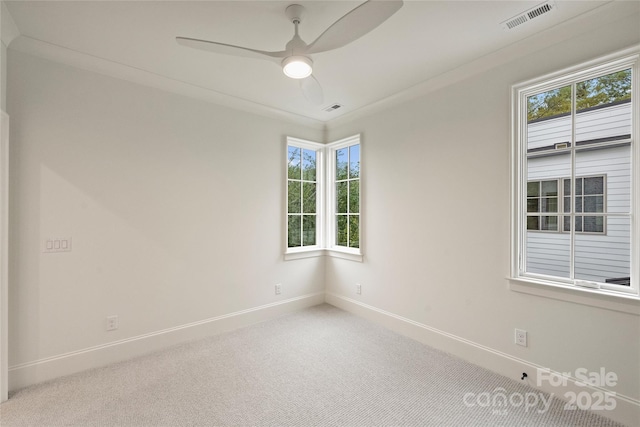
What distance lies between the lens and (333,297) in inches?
164

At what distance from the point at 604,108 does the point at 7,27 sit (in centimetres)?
421

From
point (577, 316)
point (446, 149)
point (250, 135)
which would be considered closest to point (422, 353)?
point (577, 316)

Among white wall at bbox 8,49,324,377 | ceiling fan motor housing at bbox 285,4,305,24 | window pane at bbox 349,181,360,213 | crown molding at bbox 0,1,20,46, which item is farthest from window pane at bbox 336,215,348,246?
crown molding at bbox 0,1,20,46

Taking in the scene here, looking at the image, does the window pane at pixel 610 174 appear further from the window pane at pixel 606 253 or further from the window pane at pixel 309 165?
the window pane at pixel 309 165

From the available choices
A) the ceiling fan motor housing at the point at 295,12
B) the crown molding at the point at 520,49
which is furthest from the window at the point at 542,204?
the ceiling fan motor housing at the point at 295,12

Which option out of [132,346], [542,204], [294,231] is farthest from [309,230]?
[542,204]

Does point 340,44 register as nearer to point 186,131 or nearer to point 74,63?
point 186,131

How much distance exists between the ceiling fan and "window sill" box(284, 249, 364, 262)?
7.56 ft

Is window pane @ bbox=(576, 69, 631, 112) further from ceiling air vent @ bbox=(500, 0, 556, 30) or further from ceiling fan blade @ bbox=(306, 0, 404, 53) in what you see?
ceiling fan blade @ bbox=(306, 0, 404, 53)

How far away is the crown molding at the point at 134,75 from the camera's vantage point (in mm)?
2277

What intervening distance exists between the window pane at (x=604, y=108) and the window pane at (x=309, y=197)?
9.65ft

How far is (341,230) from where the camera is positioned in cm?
420

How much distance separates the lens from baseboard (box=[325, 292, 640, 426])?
1.88 meters

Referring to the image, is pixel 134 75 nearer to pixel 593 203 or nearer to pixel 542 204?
pixel 542 204
